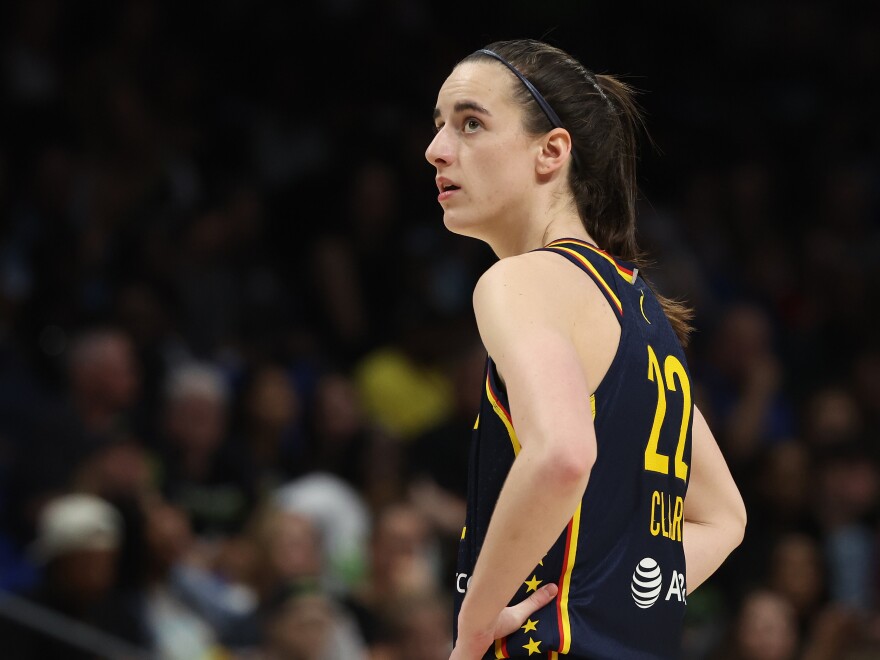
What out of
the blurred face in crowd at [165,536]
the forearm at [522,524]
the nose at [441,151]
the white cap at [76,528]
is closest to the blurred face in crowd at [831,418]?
the blurred face in crowd at [165,536]

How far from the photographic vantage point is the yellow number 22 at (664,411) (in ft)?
8.88

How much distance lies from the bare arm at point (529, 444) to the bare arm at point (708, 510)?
569 millimetres

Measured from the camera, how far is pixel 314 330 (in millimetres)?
8789

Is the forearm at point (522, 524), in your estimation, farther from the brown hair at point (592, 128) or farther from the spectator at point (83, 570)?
the spectator at point (83, 570)

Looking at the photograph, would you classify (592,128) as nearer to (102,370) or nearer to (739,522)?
(739,522)

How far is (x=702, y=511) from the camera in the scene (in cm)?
310

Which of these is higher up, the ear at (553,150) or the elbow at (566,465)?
the ear at (553,150)

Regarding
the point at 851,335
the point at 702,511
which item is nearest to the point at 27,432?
the point at 702,511

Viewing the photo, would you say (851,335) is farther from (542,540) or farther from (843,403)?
(542,540)

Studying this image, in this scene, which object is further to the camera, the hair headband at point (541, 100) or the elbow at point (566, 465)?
the hair headband at point (541, 100)

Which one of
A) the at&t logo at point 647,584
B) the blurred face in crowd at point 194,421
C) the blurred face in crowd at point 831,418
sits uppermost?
the at&t logo at point 647,584

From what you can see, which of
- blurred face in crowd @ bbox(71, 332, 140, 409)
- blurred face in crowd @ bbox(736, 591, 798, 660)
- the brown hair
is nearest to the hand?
the brown hair

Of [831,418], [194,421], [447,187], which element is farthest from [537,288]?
[831,418]

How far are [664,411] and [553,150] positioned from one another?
1.78ft
